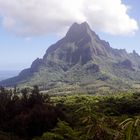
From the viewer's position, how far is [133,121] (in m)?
5.99

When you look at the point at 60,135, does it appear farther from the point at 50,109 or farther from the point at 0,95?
the point at 0,95

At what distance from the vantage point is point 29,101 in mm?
41281

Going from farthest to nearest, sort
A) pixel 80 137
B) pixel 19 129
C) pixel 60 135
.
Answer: pixel 19 129 < pixel 60 135 < pixel 80 137

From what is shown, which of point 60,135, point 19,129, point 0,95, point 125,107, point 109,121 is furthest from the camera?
point 125,107

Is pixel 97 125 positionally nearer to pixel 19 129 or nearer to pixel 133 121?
pixel 133 121

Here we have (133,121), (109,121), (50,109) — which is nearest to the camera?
(133,121)

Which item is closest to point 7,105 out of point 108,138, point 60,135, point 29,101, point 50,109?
point 29,101

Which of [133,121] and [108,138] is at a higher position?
[133,121]

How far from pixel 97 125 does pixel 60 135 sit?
11.8 metres

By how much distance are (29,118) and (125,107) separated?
112 feet

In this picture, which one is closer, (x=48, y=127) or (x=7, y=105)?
(x=48, y=127)

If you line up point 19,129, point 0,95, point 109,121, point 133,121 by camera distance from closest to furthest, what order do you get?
point 133,121, point 109,121, point 19,129, point 0,95

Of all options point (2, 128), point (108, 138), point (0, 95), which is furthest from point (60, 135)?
point (0, 95)

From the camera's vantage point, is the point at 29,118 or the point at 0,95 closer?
the point at 29,118
